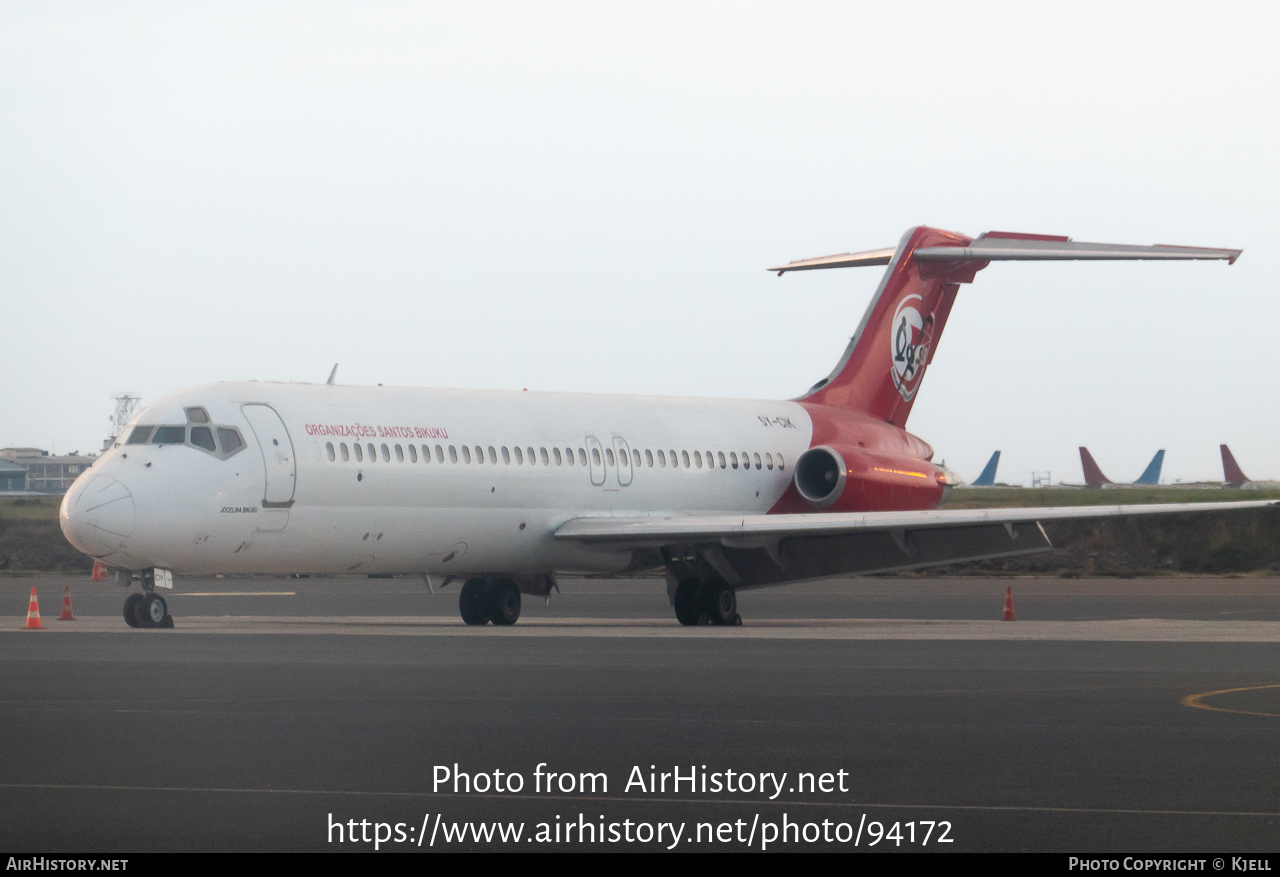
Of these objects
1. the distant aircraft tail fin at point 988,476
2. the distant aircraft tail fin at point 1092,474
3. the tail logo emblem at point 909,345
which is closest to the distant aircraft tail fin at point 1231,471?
the distant aircraft tail fin at point 1092,474

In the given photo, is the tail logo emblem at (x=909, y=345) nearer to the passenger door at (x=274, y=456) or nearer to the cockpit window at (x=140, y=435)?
the passenger door at (x=274, y=456)

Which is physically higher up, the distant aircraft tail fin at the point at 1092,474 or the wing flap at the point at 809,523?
the distant aircraft tail fin at the point at 1092,474

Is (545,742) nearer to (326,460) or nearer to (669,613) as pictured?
(326,460)

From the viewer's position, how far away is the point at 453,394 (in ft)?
93.8

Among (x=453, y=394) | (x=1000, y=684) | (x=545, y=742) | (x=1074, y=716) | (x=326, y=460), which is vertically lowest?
(x=545, y=742)

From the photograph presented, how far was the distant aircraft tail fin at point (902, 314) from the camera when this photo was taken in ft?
113

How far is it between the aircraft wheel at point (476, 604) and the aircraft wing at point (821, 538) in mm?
1547

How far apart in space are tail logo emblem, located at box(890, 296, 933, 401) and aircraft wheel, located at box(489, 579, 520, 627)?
992 centimetres

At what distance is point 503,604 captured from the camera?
2870 cm

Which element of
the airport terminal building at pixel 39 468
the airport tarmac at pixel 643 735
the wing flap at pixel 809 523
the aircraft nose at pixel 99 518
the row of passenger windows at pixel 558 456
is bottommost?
the airport tarmac at pixel 643 735

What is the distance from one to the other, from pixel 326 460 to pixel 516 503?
11.2ft

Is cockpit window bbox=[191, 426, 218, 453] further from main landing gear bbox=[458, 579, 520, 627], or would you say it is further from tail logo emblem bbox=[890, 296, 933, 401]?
tail logo emblem bbox=[890, 296, 933, 401]
